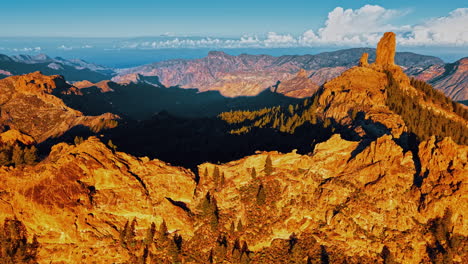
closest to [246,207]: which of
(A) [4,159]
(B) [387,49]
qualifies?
(A) [4,159]

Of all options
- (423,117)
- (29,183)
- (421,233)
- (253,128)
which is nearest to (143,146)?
(253,128)

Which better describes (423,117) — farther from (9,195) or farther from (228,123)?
(9,195)

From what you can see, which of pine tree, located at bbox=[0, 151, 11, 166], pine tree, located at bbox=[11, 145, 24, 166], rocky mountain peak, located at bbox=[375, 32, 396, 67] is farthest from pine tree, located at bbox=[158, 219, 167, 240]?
rocky mountain peak, located at bbox=[375, 32, 396, 67]

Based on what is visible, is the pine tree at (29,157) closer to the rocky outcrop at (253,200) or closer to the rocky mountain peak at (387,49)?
the rocky outcrop at (253,200)

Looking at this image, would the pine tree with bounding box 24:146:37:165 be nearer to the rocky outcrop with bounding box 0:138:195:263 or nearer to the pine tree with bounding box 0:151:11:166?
the pine tree with bounding box 0:151:11:166

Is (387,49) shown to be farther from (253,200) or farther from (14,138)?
(14,138)

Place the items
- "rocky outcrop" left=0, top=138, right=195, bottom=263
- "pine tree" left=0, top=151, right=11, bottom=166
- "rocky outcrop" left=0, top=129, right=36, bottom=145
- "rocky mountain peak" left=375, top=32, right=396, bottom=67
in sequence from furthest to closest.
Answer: "rocky mountain peak" left=375, top=32, right=396, bottom=67 → "rocky outcrop" left=0, top=129, right=36, bottom=145 → "pine tree" left=0, top=151, right=11, bottom=166 → "rocky outcrop" left=0, top=138, right=195, bottom=263
